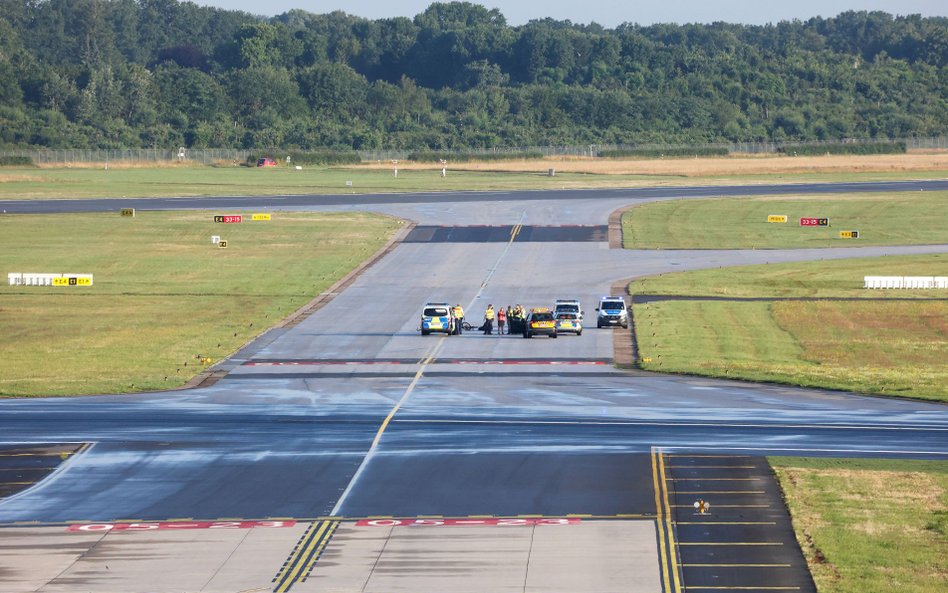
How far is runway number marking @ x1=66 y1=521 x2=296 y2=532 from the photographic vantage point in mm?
38656

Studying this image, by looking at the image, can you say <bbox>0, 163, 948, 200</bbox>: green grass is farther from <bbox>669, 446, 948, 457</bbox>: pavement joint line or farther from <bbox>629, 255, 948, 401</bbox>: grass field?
<bbox>669, 446, 948, 457</bbox>: pavement joint line

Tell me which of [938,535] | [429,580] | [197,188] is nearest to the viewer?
[429,580]

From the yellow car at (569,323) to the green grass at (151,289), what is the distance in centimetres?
1800

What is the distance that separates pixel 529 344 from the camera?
7950cm

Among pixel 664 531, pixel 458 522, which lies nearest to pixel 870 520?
pixel 664 531

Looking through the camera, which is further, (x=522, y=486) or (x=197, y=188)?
(x=197, y=188)

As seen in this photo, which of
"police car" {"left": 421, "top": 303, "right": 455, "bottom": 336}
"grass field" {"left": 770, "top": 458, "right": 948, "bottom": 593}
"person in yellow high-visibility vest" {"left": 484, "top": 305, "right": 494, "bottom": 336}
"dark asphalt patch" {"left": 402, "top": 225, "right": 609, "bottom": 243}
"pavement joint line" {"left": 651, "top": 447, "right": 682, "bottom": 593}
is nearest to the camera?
"pavement joint line" {"left": 651, "top": 447, "right": 682, "bottom": 593}

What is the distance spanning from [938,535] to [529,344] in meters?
43.5

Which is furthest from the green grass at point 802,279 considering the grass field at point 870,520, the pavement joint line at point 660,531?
the pavement joint line at point 660,531

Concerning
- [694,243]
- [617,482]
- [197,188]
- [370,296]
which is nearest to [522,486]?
[617,482]

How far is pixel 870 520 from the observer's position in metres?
38.7

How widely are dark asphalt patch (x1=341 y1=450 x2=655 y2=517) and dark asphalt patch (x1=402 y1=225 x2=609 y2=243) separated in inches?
3228

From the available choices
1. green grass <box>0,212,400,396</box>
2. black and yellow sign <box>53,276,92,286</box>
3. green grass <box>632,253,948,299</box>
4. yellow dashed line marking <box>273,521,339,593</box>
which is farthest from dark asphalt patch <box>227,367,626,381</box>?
black and yellow sign <box>53,276,92,286</box>

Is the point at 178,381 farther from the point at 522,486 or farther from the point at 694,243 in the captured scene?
the point at 694,243
